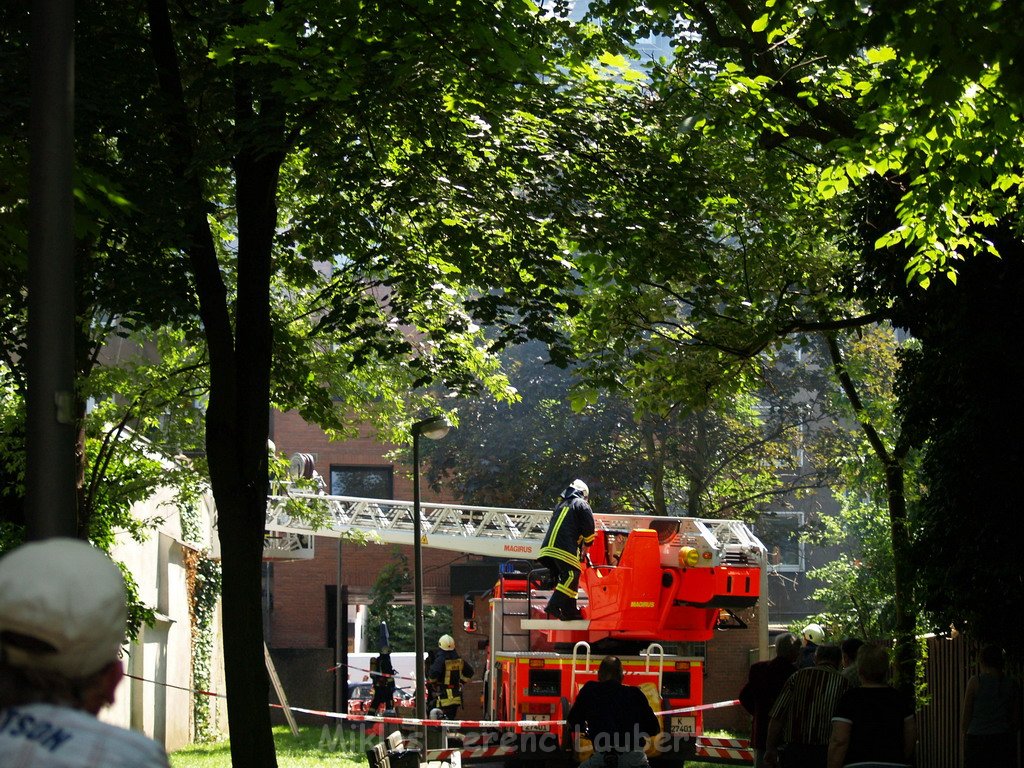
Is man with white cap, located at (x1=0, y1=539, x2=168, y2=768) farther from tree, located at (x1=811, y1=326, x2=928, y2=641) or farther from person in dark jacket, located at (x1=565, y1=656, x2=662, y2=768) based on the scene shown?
tree, located at (x1=811, y1=326, x2=928, y2=641)

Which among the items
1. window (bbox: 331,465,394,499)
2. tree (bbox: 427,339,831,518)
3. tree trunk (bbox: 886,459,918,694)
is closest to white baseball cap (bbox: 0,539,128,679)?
tree trunk (bbox: 886,459,918,694)

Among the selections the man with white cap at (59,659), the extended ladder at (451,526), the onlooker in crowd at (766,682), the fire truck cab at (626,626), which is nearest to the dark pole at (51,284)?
the man with white cap at (59,659)

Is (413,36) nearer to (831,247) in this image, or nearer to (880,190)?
(880,190)

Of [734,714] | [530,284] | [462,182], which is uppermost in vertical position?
[462,182]

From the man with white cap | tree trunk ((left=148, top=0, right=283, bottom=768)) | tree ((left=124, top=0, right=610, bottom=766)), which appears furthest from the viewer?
tree trunk ((left=148, top=0, right=283, bottom=768))

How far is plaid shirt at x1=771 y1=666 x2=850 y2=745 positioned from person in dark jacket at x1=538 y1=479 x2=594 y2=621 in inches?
381

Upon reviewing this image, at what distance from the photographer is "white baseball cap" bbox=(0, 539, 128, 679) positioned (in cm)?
240

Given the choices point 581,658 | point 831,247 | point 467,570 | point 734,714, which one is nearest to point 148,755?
point 831,247

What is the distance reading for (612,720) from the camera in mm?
10180

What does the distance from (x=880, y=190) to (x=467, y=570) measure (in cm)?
3084

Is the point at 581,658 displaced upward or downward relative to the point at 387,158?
downward

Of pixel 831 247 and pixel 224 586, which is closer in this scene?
pixel 224 586

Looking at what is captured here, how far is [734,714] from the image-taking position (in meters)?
32.5

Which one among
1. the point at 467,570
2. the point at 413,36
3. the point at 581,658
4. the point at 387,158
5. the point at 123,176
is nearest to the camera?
the point at 413,36
